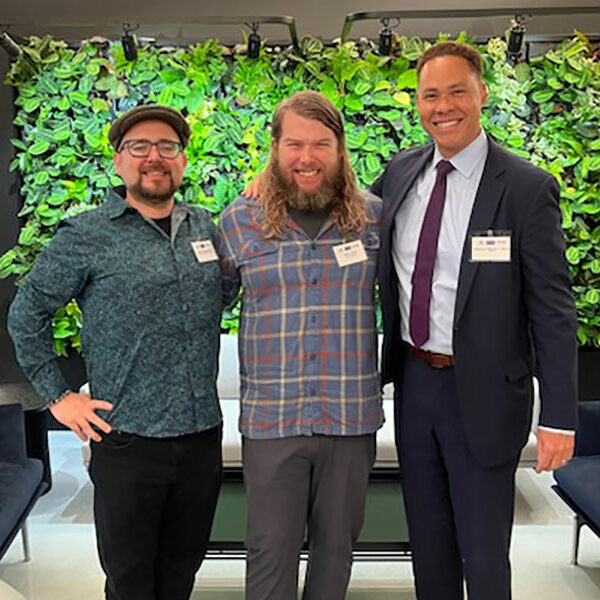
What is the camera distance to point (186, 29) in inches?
180

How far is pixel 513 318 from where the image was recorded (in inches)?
71.2

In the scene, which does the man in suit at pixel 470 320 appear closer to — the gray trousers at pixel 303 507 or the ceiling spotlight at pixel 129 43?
the gray trousers at pixel 303 507

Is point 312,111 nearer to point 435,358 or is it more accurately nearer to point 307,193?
point 307,193

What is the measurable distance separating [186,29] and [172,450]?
3518 millimetres

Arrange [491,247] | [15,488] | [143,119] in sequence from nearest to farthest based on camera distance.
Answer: [491,247], [143,119], [15,488]

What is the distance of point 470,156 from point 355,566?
1.93 metres

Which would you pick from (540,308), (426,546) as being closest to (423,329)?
(540,308)

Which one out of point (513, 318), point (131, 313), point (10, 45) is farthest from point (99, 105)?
point (513, 318)

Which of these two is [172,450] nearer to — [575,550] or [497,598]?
[497,598]

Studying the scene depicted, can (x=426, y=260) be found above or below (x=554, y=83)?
below

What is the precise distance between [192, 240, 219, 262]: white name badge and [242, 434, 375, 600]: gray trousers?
53 centimetres

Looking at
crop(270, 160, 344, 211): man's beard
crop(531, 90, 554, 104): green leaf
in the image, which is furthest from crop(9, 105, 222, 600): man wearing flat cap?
crop(531, 90, 554, 104): green leaf

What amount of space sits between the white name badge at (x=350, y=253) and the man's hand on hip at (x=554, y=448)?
682 millimetres

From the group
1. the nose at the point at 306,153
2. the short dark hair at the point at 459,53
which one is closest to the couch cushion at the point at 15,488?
the nose at the point at 306,153
